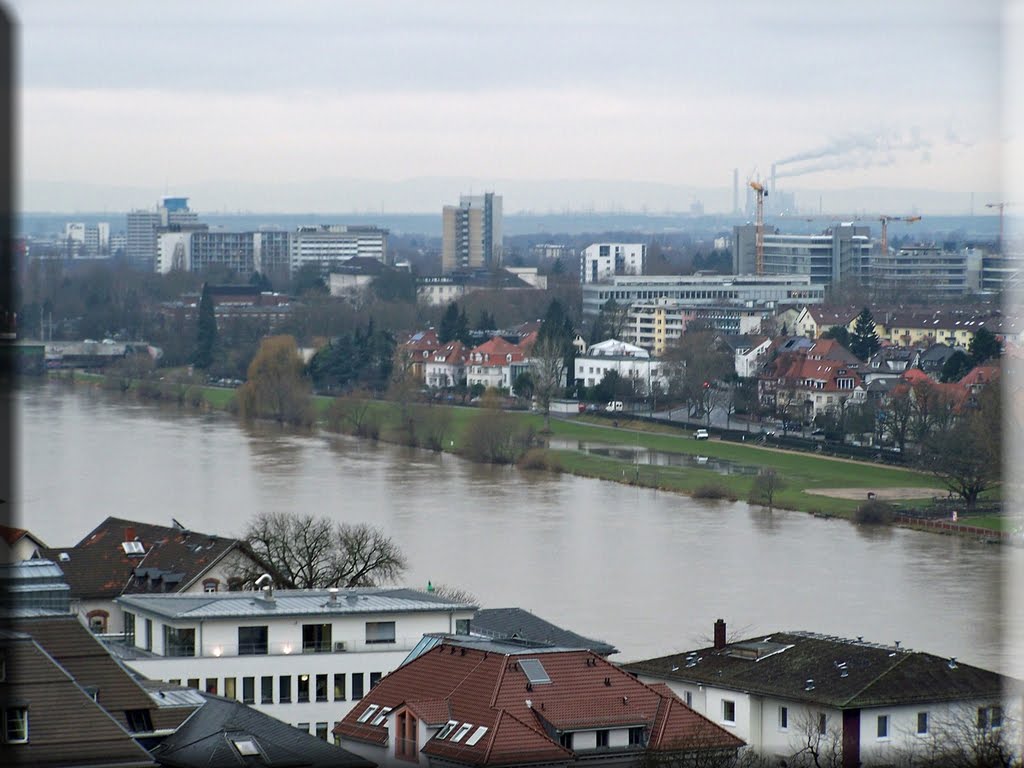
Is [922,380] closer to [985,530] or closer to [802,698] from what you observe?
[985,530]

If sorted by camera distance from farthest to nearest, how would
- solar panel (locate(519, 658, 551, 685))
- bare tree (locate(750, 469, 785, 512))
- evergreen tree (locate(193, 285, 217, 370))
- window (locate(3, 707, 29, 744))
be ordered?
evergreen tree (locate(193, 285, 217, 370)) < bare tree (locate(750, 469, 785, 512)) < solar panel (locate(519, 658, 551, 685)) < window (locate(3, 707, 29, 744))

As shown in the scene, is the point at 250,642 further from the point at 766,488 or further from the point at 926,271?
the point at 926,271

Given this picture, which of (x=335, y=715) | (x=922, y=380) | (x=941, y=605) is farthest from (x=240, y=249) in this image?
(x=335, y=715)

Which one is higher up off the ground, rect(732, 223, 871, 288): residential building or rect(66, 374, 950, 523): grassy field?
rect(732, 223, 871, 288): residential building

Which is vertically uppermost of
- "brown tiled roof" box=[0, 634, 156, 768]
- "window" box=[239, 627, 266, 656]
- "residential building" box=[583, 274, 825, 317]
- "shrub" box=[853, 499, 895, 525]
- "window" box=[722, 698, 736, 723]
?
"residential building" box=[583, 274, 825, 317]

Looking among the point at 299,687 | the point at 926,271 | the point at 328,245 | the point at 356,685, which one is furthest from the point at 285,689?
the point at 328,245

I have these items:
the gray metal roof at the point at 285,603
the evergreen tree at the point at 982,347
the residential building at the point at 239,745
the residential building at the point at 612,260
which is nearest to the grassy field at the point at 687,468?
the evergreen tree at the point at 982,347

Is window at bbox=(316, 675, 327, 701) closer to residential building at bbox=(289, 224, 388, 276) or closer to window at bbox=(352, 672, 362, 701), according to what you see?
window at bbox=(352, 672, 362, 701)

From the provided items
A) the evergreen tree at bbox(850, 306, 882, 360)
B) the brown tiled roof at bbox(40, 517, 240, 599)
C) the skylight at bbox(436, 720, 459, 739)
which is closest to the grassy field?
the evergreen tree at bbox(850, 306, 882, 360)
